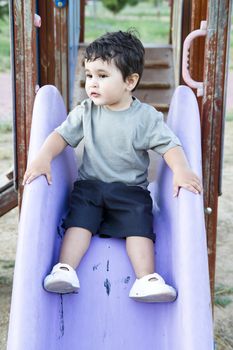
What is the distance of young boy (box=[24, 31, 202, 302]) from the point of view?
86.2 inches

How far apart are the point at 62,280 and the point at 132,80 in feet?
2.63

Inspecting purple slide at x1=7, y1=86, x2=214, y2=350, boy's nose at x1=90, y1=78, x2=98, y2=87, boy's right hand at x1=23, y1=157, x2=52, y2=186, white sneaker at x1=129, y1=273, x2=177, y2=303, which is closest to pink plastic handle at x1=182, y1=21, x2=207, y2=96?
purple slide at x1=7, y1=86, x2=214, y2=350

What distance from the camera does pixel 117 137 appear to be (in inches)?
91.0

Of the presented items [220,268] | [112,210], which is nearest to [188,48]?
[112,210]

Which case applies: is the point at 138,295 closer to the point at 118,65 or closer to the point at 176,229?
the point at 176,229

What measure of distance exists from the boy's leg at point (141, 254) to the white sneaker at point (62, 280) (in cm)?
22

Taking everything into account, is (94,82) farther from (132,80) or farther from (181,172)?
(181,172)

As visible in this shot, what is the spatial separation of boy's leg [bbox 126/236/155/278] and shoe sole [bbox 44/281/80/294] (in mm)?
231

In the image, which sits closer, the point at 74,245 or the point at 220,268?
the point at 74,245

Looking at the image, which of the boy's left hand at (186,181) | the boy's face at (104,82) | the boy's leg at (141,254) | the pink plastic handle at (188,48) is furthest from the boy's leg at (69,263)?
the pink plastic handle at (188,48)

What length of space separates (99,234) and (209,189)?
61 centimetres

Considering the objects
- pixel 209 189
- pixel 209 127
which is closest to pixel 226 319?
pixel 209 189

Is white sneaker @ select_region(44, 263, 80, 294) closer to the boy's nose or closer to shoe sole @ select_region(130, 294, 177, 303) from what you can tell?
shoe sole @ select_region(130, 294, 177, 303)

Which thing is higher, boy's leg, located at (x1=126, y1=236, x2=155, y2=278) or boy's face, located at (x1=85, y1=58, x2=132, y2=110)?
boy's face, located at (x1=85, y1=58, x2=132, y2=110)
